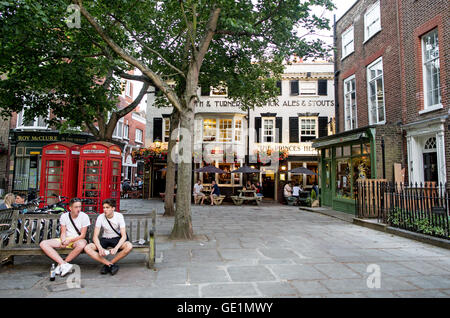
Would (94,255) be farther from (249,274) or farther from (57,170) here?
(57,170)

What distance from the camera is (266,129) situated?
77.3 ft

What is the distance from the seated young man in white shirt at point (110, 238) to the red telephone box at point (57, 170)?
6.97 meters

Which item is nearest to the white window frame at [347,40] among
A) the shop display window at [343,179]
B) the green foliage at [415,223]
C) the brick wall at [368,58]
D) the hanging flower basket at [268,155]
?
the brick wall at [368,58]

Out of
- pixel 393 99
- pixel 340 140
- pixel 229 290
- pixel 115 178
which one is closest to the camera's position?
pixel 229 290

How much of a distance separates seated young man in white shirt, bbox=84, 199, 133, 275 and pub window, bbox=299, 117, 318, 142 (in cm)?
2001

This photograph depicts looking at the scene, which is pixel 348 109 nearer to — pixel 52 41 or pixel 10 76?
pixel 52 41

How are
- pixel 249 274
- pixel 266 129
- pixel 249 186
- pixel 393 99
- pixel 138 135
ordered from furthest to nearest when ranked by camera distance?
pixel 138 135 < pixel 266 129 < pixel 249 186 < pixel 393 99 < pixel 249 274

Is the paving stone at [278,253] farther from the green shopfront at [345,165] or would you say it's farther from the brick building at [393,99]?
the brick building at [393,99]

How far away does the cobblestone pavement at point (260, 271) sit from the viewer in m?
4.12

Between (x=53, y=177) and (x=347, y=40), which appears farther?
(x=347, y=40)

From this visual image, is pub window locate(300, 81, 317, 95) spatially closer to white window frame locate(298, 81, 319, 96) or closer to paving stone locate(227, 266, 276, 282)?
white window frame locate(298, 81, 319, 96)

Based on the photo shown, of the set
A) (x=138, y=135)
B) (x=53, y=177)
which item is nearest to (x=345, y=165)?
(x=53, y=177)

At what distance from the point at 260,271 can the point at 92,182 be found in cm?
838
